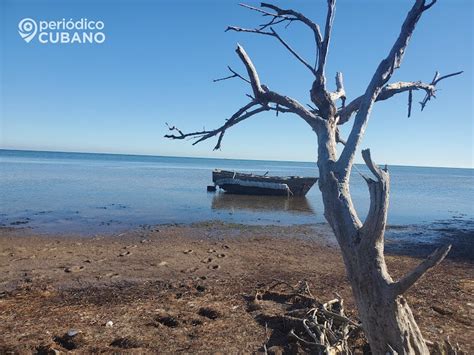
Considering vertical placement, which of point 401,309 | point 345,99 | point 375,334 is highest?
point 345,99

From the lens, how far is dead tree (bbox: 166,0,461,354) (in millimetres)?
2822

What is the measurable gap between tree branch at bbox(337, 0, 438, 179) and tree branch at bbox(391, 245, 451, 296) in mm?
982

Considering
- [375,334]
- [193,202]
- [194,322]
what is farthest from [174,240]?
[193,202]

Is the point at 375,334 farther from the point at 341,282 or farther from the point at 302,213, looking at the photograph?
the point at 302,213

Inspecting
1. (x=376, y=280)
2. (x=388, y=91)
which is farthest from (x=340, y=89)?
(x=376, y=280)

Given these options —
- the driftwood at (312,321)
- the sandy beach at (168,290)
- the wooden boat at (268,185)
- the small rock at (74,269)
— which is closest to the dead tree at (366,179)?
the driftwood at (312,321)

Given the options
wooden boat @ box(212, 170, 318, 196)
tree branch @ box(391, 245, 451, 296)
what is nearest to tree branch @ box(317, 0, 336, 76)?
tree branch @ box(391, 245, 451, 296)

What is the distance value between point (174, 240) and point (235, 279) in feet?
16.9

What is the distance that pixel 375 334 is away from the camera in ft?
9.67

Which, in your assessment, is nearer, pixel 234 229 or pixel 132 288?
pixel 132 288

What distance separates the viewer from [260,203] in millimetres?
25484

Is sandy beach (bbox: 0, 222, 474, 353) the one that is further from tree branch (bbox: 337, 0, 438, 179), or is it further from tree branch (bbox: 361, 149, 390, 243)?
tree branch (bbox: 337, 0, 438, 179)

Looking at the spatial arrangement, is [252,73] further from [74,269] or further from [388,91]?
[74,269]

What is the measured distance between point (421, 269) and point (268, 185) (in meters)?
27.0
